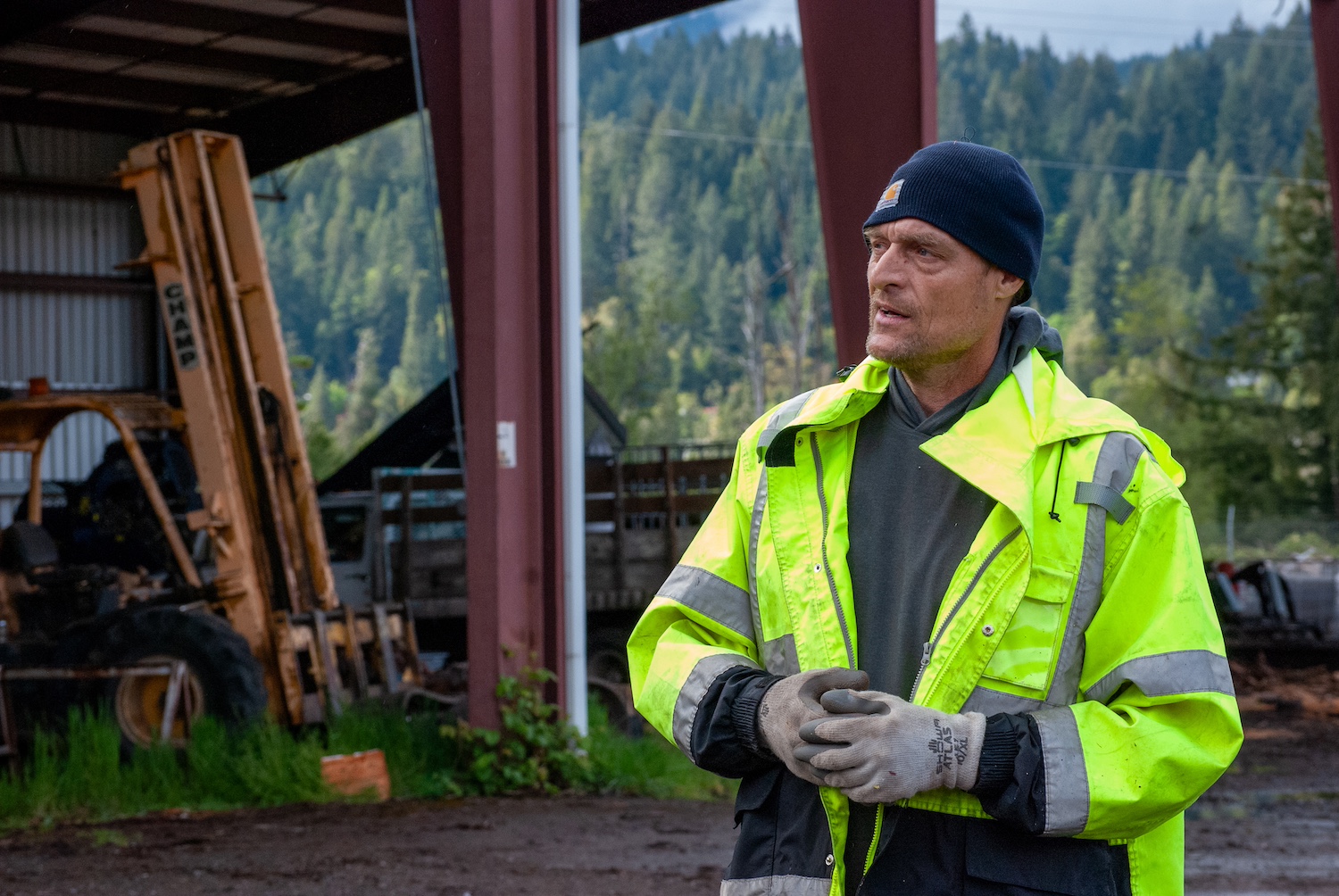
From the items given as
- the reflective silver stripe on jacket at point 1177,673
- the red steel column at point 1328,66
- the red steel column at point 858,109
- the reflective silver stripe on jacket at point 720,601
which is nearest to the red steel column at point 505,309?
the red steel column at point 858,109

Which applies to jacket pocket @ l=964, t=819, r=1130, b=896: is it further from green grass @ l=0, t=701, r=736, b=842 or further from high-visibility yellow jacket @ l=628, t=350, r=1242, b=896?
green grass @ l=0, t=701, r=736, b=842

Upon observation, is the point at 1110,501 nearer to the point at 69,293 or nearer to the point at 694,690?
the point at 694,690

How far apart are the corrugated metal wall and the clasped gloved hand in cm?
1879

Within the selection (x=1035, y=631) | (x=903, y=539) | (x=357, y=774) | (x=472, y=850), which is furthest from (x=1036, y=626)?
(x=357, y=774)

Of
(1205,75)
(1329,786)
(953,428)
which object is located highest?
(1205,75)

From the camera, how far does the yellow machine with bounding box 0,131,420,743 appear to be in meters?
9.06

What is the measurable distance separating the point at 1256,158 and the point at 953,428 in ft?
320

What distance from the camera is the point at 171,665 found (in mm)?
8125

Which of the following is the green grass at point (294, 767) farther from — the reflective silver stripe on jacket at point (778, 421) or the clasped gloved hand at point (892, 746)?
the clasped gloved hand at point (892, 746)

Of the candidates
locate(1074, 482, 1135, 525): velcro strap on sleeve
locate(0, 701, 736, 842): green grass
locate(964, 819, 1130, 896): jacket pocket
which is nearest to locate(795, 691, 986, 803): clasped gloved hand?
locate(964, 819, 1130, 896): jacket pocket

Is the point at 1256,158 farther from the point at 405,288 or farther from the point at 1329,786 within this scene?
the point at 1329,786

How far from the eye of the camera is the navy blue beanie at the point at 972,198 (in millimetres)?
2188

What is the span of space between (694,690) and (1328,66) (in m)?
8.90

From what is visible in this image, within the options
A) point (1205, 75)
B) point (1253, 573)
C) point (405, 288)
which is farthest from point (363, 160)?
point (1253, 573)
